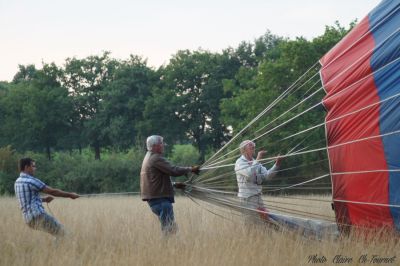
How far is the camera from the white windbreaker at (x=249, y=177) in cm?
840

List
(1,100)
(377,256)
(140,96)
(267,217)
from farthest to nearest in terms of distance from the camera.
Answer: (1,100)
(140,96)
(267,217)
(377,256)

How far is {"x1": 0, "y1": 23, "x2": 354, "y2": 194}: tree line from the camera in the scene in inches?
1869

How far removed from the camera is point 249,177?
846cm

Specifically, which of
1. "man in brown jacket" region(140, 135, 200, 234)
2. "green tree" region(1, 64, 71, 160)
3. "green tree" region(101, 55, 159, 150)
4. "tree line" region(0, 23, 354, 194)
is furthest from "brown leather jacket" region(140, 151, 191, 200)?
"green tree" region(1, 64, 71, 160)

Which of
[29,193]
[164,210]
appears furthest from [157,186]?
[29,193]

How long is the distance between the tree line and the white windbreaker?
3154 centimetres

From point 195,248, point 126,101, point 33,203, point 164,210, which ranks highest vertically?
point 126,101

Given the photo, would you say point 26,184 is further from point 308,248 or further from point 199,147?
point 199,147

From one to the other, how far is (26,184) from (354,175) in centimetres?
416

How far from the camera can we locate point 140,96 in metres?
51.2

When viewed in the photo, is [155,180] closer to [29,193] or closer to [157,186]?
[157,186]

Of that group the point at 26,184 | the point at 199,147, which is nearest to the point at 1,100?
the point at 199,147

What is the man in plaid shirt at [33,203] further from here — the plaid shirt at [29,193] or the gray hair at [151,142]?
the gray hair at [151,142]

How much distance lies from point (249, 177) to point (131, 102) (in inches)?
1677
